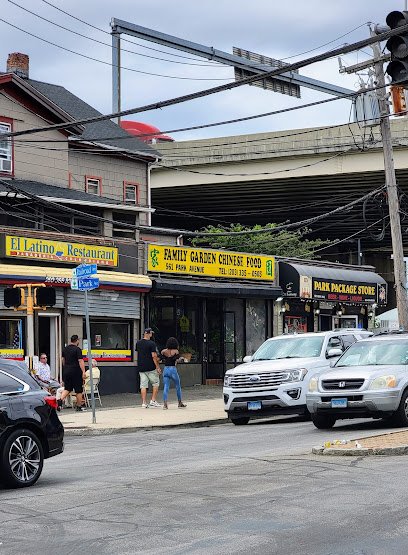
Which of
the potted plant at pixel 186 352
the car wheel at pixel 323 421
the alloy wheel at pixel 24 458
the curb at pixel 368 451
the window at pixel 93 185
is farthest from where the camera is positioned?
the window at pixel 93 185

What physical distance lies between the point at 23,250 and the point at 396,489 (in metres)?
19.6

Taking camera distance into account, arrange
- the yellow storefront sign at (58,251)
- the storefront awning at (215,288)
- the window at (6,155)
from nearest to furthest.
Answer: the yellow storefront sign at (58,251) < the window at (6,155) < the storefront awning at (215,288)

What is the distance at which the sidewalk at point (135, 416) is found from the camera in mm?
21734

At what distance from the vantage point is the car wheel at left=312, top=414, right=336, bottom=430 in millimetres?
19656

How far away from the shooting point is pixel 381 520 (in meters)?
9.76

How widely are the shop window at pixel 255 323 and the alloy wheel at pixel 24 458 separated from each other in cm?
2666

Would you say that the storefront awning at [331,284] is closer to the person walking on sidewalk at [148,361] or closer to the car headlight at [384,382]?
the person walking on sidewalk at [148,361]

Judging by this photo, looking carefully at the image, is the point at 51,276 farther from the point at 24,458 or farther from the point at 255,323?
the point at 24,458

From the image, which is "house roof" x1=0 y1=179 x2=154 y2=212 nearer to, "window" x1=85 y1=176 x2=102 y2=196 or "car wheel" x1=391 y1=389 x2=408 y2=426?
"window" x1=85 y1=176 x2=102 y2=196

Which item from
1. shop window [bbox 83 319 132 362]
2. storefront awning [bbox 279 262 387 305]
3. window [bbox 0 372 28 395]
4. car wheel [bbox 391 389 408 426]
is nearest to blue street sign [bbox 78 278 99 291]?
car wheel [bbox 391 389 408 426]

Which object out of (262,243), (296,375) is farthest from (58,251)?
(262,243)

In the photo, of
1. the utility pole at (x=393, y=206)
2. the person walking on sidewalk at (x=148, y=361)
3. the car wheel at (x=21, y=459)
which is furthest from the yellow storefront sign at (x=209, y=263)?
the car wheel at (x=21, y=459)

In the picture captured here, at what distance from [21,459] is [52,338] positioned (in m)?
17.9

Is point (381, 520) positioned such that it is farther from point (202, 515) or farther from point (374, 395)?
point (374, 395)
